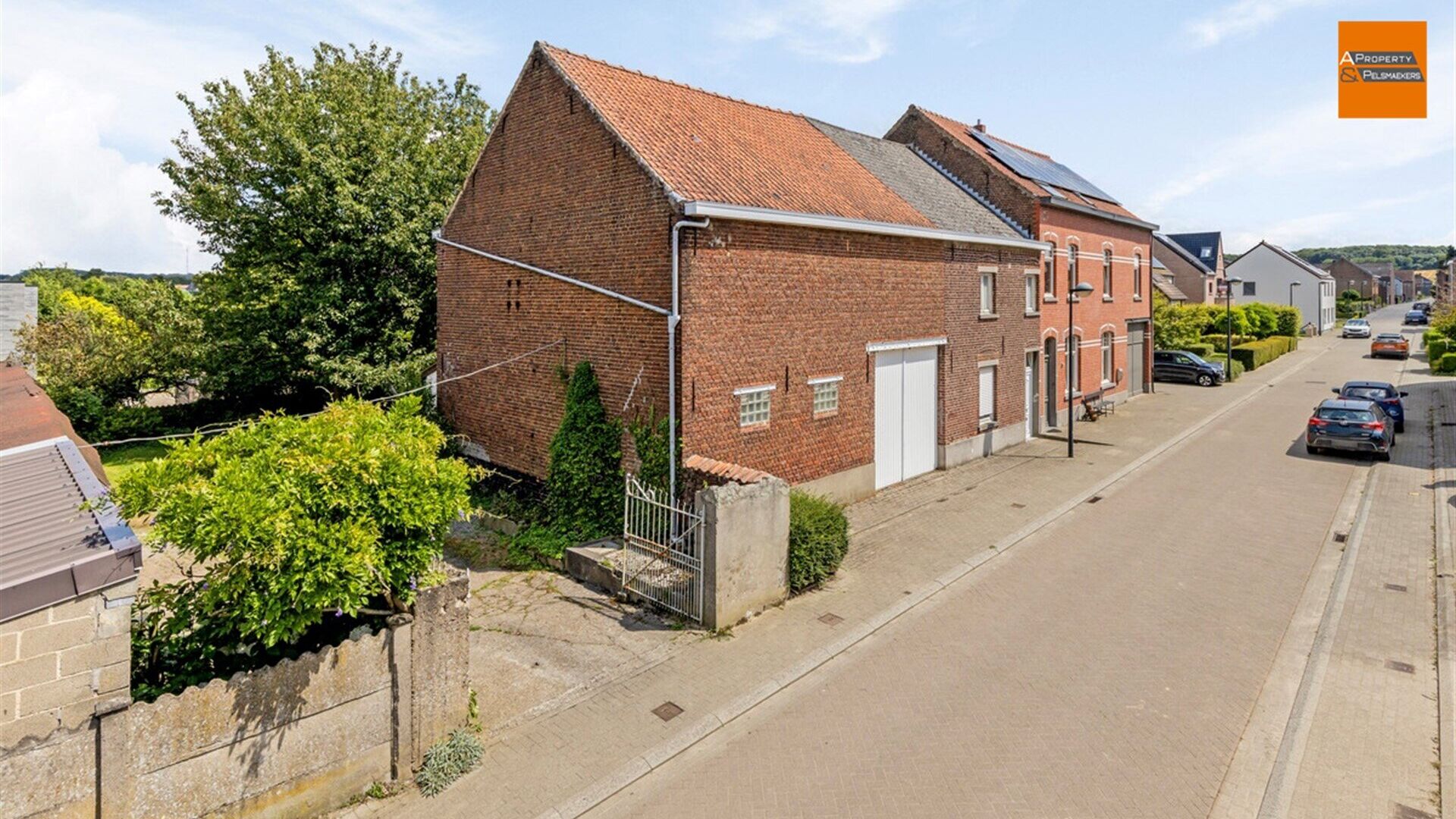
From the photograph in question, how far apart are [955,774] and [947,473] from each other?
11433 millimetres

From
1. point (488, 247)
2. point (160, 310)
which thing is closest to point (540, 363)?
point (488, 247)

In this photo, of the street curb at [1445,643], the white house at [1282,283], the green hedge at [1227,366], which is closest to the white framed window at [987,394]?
the street curb at [1445,643]

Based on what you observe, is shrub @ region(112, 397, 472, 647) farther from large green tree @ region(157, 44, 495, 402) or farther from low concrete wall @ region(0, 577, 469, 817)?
large green tree @ region(157, 44, 495, 402)

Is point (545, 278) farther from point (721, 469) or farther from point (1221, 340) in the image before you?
point (1221, 340)

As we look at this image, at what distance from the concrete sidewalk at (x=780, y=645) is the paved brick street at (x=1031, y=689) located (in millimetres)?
36

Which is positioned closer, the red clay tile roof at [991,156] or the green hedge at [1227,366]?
the red clay tile roof at [991,156]

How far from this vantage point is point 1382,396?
22.8 metres

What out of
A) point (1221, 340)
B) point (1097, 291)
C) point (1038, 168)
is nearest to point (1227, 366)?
point (1221, 340)

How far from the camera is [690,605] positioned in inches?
390

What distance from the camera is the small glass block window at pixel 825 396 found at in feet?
46.5

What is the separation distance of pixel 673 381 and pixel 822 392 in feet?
11.9

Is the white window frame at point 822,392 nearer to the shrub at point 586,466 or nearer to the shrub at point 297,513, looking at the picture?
the shrub at point 586,466

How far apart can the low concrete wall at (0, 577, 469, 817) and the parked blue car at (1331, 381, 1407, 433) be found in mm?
25351

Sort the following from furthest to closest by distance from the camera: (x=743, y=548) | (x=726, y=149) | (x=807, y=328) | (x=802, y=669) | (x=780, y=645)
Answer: (x=726, y=149) < (x=807, y=328) < (x=743, y=548) < (x=780, y=645) < (x=802, y=669)
